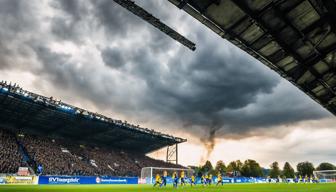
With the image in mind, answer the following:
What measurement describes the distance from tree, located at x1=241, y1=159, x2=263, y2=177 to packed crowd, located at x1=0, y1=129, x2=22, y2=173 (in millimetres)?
104521

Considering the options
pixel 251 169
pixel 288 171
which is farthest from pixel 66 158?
pixel 288 171

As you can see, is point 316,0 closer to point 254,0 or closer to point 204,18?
point 254,0

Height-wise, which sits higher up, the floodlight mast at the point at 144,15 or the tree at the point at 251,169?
the floodlight mast at the point at 144,15

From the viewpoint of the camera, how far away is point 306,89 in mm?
10188

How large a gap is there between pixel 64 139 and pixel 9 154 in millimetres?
20306

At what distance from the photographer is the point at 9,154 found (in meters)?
44.6

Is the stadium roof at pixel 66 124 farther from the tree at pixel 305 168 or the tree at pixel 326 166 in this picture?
the tree at pixel 326 166

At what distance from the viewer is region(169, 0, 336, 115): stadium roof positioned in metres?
6.39

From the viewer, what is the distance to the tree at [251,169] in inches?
5100

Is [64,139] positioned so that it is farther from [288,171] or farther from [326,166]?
[326,166]

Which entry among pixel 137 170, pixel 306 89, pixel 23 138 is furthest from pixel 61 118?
pixel 306 89

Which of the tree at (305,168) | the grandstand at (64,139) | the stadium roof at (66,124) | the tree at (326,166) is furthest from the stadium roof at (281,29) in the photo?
the tree at (326,166)

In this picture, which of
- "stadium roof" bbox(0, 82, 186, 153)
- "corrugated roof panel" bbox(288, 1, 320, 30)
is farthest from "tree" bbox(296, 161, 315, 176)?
Result: "corrugated roof panel" bbox(288, 1, 320, 30)

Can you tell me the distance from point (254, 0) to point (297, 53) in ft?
9.61
